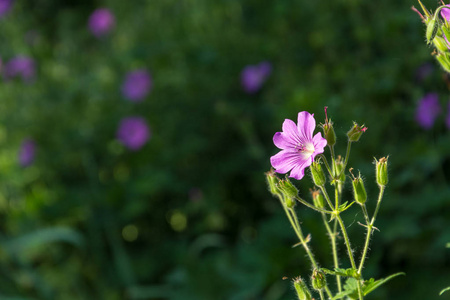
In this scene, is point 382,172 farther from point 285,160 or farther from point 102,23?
point 102,23

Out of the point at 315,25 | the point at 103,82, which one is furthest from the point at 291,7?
the point at 103,82

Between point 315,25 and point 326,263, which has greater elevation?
point 315,25

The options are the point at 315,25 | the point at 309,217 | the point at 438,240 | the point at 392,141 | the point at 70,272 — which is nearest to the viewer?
the point at 438,240

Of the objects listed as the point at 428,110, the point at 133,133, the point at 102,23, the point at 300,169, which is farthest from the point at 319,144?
the point at 102,23

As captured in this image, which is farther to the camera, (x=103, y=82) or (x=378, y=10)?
(x=103, y=82)

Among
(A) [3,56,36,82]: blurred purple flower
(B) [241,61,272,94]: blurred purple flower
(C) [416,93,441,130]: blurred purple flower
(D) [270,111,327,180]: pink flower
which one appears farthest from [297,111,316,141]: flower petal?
(A) [3,56,36,82]: blurred purple flower

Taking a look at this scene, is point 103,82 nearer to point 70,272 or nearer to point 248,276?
point 70,272

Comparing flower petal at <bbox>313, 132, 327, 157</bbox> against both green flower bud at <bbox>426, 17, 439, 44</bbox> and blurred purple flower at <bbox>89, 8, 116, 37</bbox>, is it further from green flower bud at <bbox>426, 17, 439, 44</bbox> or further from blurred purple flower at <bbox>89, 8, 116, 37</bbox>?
blurred purple flower at <bbox>89, 8, 116, 37</bbox>

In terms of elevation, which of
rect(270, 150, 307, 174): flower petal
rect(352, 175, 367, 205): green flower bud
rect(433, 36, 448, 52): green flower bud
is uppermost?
rect(433, 36, 448, 52): green flower bud
